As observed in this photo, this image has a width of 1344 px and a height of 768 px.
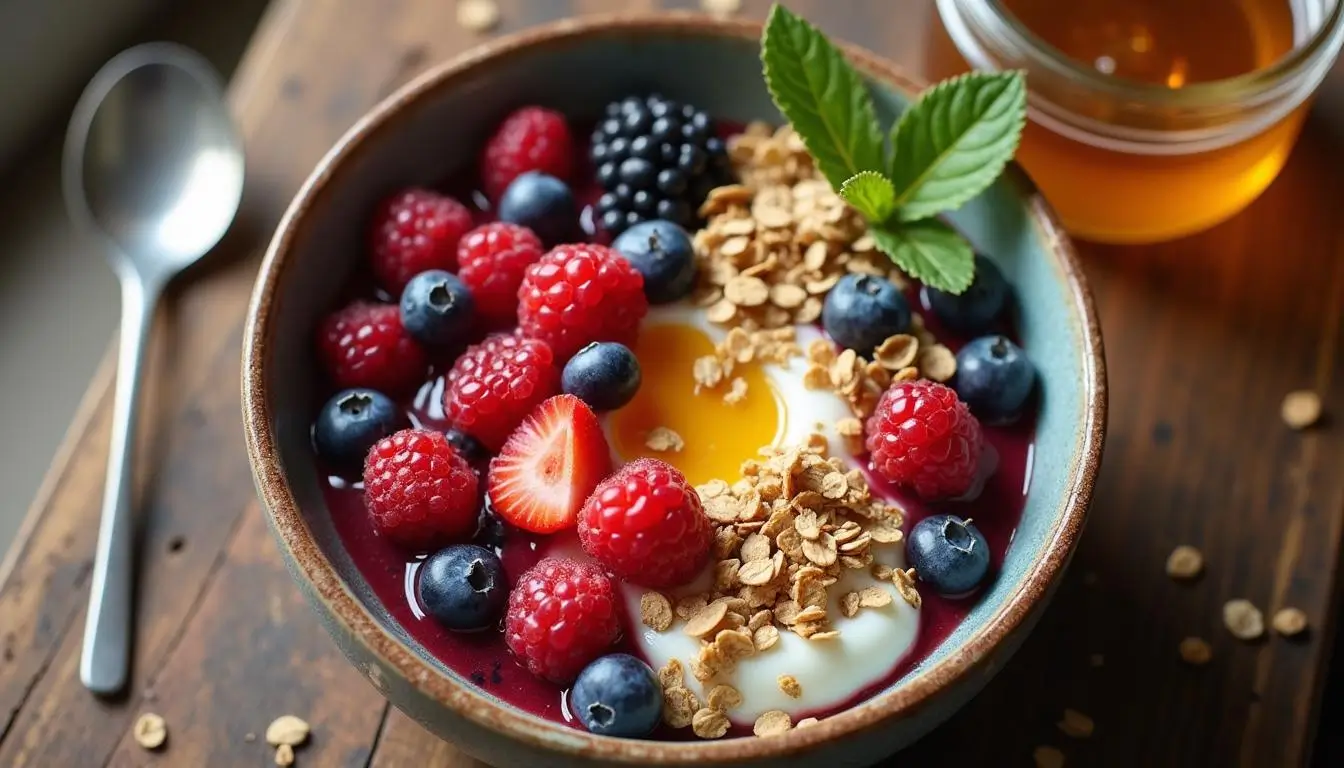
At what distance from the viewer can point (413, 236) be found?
5.50ft

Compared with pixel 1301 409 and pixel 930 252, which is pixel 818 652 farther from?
pixel 1301 409

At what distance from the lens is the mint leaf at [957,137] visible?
1622 millimetres

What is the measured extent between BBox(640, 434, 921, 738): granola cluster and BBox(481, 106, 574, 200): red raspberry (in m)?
0.52

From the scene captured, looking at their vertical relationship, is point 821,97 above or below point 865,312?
above

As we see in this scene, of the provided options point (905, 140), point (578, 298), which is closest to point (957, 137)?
point (905, 140)

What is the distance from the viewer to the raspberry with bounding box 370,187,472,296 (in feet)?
5.49

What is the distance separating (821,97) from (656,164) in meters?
0.23

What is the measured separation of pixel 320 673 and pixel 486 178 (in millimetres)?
696

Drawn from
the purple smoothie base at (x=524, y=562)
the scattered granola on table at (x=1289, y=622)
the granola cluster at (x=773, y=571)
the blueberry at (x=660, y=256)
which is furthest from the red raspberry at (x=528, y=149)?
the scattered granola on table at (x=1289, y=622)

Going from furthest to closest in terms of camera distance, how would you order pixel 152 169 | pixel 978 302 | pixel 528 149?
1. pixel 152 169
2. pixel 528 149
3. pixel 978 302

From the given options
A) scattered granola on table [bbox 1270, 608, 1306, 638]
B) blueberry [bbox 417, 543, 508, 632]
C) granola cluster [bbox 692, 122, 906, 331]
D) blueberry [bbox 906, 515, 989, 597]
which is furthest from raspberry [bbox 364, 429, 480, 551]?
scattered granola on table [bbox 1270, 608, 1306, 638]

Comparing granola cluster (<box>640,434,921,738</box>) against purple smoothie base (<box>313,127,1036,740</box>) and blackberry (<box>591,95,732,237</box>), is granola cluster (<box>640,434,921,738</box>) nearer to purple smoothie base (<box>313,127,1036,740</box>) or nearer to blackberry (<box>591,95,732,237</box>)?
purple smoothie base (<box>313,127,1036,740</box>)

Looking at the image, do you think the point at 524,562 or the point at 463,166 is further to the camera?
the point at 463,166

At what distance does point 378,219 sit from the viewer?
1715 millimetres
